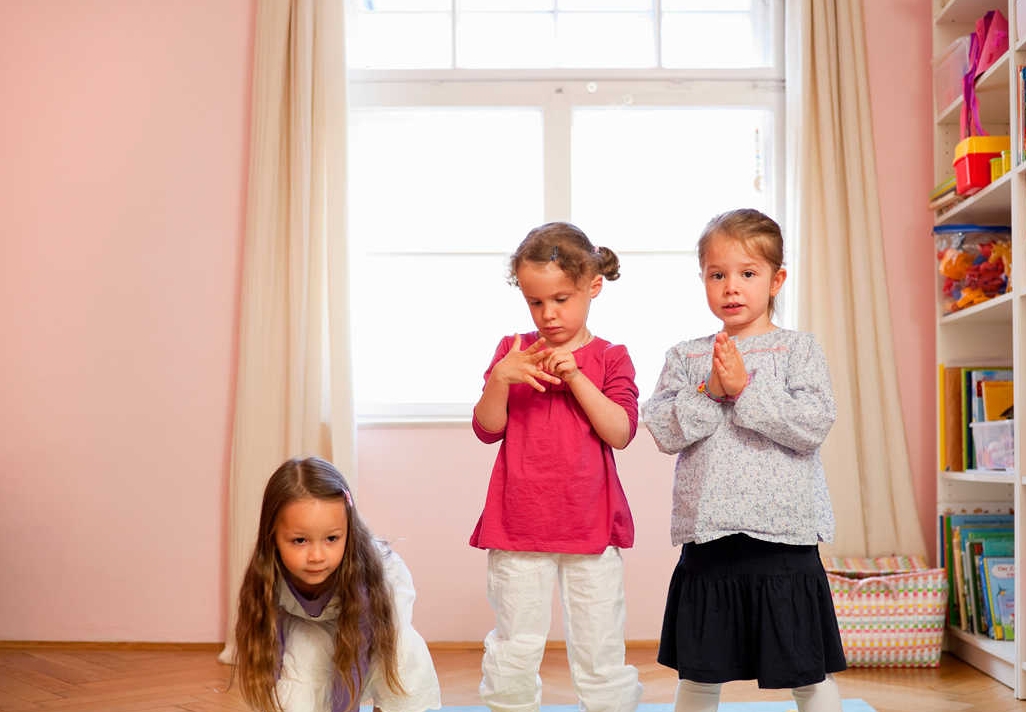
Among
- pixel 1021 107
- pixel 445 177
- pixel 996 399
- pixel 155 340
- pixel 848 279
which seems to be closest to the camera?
pixel 1021 107

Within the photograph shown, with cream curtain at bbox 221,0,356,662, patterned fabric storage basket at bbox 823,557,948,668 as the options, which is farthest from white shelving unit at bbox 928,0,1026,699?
cream curtain at bbox 221,0,356,662

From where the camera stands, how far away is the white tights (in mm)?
1684

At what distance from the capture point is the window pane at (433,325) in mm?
3240

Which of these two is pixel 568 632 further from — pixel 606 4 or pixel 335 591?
pixel 606 4

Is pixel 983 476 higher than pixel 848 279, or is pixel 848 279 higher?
pixel 848 279

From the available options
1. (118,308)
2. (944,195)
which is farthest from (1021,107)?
(118,308)

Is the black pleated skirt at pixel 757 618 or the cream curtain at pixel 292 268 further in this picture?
the cream curtain at pixel 292 268

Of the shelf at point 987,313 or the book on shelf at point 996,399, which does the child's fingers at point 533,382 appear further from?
the book on shelf at point 996,399

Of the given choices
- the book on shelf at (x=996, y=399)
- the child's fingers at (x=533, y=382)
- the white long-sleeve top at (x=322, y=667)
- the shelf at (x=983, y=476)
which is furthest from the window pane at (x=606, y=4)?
the white long-sleeve top at (x=322, y=667)

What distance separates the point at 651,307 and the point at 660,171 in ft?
1.41

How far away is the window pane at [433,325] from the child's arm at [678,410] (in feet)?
4.67

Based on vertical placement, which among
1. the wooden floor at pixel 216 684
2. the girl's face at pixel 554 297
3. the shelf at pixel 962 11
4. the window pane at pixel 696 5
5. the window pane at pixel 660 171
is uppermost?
the window pane at pixel 696 5

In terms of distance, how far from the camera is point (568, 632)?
1854 millimetres

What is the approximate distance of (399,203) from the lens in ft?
10.8
